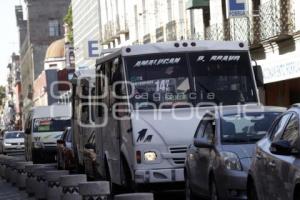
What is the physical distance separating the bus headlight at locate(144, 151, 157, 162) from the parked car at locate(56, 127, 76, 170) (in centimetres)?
1209

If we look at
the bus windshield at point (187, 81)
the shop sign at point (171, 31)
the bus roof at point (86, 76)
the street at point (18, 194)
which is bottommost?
the street at point (18, 194)

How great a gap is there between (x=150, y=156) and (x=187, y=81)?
4.88 ft

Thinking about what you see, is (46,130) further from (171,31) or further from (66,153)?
(171,31)

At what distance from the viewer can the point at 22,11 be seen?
179m

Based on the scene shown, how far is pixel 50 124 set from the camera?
3625 centimetres

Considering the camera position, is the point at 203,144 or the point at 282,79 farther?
the point at 282,79

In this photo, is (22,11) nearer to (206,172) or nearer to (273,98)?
(273,98)

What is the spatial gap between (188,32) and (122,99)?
24810 millimetres

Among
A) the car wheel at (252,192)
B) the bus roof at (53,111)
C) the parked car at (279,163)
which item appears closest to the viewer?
the parked car at (279,163)

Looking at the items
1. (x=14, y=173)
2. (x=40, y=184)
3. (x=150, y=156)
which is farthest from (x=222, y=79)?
(x=14, y=173)

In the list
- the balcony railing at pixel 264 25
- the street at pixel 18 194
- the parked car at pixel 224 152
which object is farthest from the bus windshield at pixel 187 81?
the balcony railing at pixel 264 25

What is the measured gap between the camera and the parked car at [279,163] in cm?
934

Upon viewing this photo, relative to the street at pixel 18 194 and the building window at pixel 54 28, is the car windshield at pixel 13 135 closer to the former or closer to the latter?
the street at pixel 18 194

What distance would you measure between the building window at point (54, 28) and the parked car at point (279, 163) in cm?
13067
